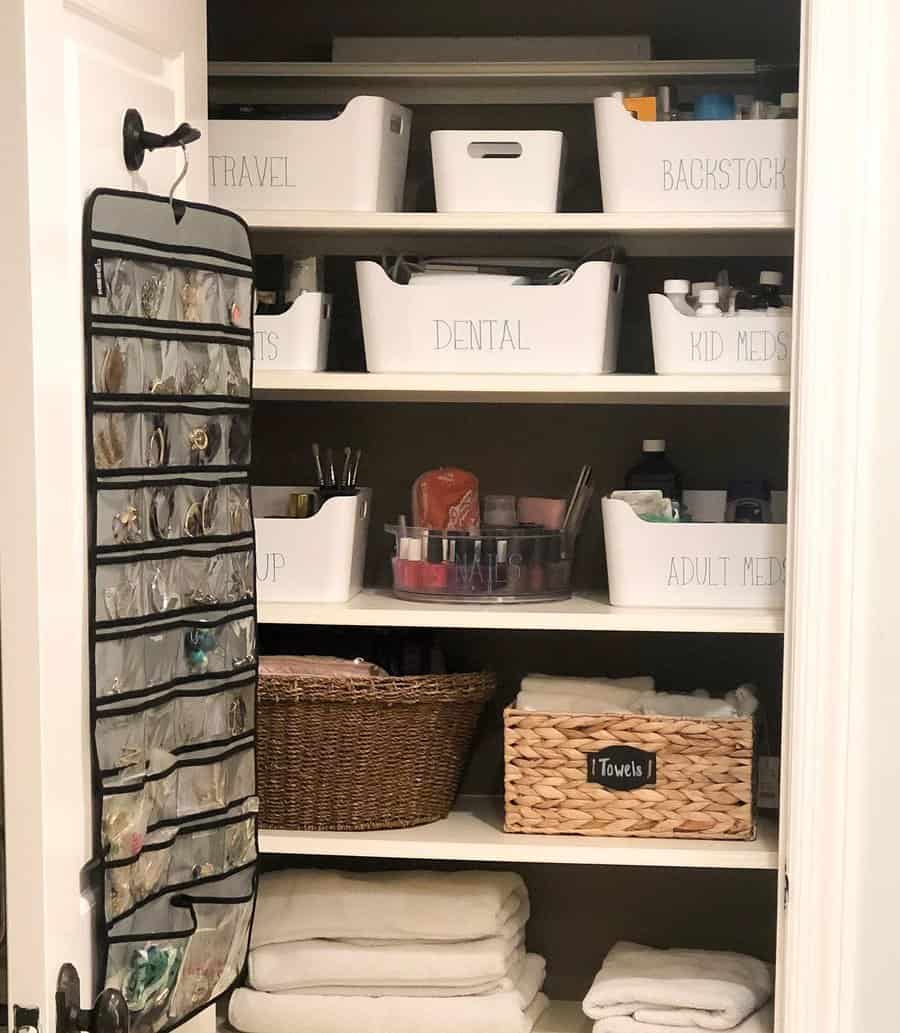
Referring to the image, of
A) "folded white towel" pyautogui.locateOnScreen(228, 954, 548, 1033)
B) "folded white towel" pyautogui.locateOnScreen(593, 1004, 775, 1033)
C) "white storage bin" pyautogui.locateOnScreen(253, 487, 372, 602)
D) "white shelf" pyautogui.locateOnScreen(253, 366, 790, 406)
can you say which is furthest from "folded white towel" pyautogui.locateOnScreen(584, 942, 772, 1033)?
"white shelf" pyautogui.locateOnScreen(253, 366, 790, 406)

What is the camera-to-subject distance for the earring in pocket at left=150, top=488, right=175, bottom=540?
4.30 ft

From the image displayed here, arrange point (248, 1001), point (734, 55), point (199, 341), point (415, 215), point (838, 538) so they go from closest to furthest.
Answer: point (199, 341) < point (838, 538) < point (415, 215) < point (248, 1001) < point (734, 55)

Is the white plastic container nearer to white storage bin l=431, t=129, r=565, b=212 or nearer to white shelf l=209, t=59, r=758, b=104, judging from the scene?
white storage bin l=431, t=129, r=565, b=212

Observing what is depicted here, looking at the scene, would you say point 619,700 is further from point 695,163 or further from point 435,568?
point 695,163

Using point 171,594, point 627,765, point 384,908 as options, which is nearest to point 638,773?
point 627,765

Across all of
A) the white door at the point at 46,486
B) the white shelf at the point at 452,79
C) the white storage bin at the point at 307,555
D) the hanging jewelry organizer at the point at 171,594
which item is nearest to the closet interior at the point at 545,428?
the white shelf at the point at 452,79

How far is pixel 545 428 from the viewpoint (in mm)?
2027

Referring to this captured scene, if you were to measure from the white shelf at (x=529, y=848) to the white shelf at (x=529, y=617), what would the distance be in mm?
257

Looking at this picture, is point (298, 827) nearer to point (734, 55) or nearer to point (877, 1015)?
point (877, 1015)

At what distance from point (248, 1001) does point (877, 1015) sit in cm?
75

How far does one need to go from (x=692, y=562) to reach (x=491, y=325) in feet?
1.22

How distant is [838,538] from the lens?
1.48 meters

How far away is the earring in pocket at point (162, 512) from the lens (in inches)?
51.6

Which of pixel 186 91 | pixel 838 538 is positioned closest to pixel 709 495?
pixel 838 538
